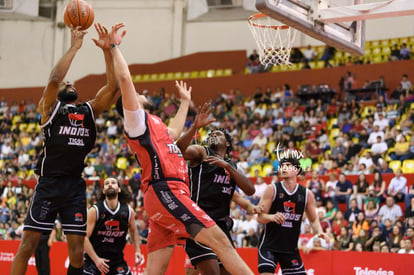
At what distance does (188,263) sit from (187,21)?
2302 cm

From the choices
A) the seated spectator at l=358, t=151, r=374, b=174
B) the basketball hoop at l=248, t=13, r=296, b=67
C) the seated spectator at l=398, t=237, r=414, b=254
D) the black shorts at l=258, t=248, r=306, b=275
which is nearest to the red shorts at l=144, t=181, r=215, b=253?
the black shorts at l=258, t=248, r=306, b=275

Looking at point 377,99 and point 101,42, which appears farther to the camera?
point 377,99

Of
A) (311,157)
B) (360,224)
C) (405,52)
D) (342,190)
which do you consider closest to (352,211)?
(360,224)

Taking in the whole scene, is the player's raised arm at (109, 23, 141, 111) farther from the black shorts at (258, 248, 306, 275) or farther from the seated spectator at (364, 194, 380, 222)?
the seated spectator at (364, 194, 380, 222)

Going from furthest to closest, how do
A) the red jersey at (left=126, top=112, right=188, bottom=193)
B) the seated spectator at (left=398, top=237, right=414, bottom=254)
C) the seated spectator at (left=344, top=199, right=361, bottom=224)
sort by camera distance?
the seated spectator at (left=344, top=199, right=361, bottom=224) → the seated spectator at (left=398, top=237, right=414, bottom=254) → the red jersey at (left=126, top=112, right=188, bottom=193)

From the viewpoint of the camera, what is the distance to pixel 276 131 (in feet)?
70.2

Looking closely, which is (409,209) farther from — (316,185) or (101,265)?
(101,265)

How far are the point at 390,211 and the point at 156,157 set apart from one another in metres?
10.0

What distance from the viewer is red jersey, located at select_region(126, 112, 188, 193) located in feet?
19.4

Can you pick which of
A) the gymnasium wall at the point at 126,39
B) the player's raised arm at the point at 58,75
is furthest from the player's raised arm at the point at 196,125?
the gymnasium wall at the point at 126,39

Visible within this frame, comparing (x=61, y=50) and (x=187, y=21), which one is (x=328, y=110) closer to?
(x=187, y=21)

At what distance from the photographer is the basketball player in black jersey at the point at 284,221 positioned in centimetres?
791

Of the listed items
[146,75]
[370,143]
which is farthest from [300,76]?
[146,75]

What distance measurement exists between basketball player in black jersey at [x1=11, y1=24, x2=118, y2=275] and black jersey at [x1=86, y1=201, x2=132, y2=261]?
1735 millimetres
